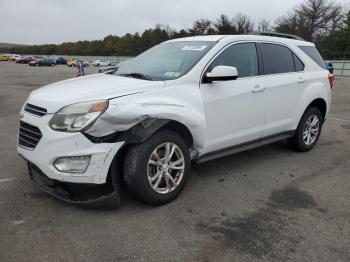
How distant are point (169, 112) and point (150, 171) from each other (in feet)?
2.07

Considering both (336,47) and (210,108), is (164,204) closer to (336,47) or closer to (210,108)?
(210,108)

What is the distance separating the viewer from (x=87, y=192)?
367 cm

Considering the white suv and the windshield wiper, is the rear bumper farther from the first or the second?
the windshield wiper

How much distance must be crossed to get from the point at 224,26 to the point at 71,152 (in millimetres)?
72943

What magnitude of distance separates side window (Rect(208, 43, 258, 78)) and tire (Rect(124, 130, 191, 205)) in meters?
1.10

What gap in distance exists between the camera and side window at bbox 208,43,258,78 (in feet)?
15.0

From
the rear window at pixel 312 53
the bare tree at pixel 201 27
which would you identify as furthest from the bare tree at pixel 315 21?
the rear window at pixel 312 53

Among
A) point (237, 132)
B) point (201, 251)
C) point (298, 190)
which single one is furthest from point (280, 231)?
point (237, 132)

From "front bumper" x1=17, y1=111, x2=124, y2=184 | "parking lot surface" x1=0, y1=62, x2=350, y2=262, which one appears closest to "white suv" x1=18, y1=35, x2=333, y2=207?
"front bumper" x1=17, y1=111, x2=124, y2=184

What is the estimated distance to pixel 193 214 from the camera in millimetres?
3777

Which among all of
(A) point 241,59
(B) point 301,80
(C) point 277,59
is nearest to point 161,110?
(A) point 241,59

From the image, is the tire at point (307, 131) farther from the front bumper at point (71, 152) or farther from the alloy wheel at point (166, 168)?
the front bumper at point (71, 152)

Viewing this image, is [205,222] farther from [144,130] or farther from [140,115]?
[140,115]

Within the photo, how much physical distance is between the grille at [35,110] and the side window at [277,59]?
9.58ft
